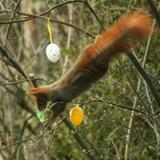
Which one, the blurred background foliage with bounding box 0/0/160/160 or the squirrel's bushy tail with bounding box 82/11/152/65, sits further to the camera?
the blurred background foliage with bounding box 0/0/160/160

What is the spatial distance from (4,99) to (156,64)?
2841 millimetres

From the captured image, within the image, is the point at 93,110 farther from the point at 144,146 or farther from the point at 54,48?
the point at 54,48

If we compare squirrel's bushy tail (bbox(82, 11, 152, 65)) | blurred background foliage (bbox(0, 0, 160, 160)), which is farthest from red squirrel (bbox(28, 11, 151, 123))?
blurred background foliage (bbox(0, 0, 160, 160))

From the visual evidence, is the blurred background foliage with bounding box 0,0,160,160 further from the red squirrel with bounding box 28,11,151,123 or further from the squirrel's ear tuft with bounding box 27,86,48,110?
the red squirrel with bounding box 28,11,151,123

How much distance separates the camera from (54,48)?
3029mm

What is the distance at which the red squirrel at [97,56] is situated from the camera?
100 inches

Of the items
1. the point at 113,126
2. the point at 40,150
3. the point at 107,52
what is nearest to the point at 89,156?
the point at 40,150

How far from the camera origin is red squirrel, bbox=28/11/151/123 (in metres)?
2.54

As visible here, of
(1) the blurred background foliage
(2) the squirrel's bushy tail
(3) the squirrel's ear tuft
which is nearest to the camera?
(2) the squirrel's bushy tail

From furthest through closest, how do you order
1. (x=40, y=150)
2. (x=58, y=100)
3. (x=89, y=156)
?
(x=40, y=150) → (x=89, y=156) → (x=58, y=100)

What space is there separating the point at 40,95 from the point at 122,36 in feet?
1.90

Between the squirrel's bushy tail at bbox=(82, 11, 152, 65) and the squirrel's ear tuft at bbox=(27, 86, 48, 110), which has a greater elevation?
the squirrel's bushy tail at bbox=(82, 11, 152, 65)

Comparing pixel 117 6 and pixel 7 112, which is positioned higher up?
pixel 117 6

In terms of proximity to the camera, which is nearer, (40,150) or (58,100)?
(58,100)
